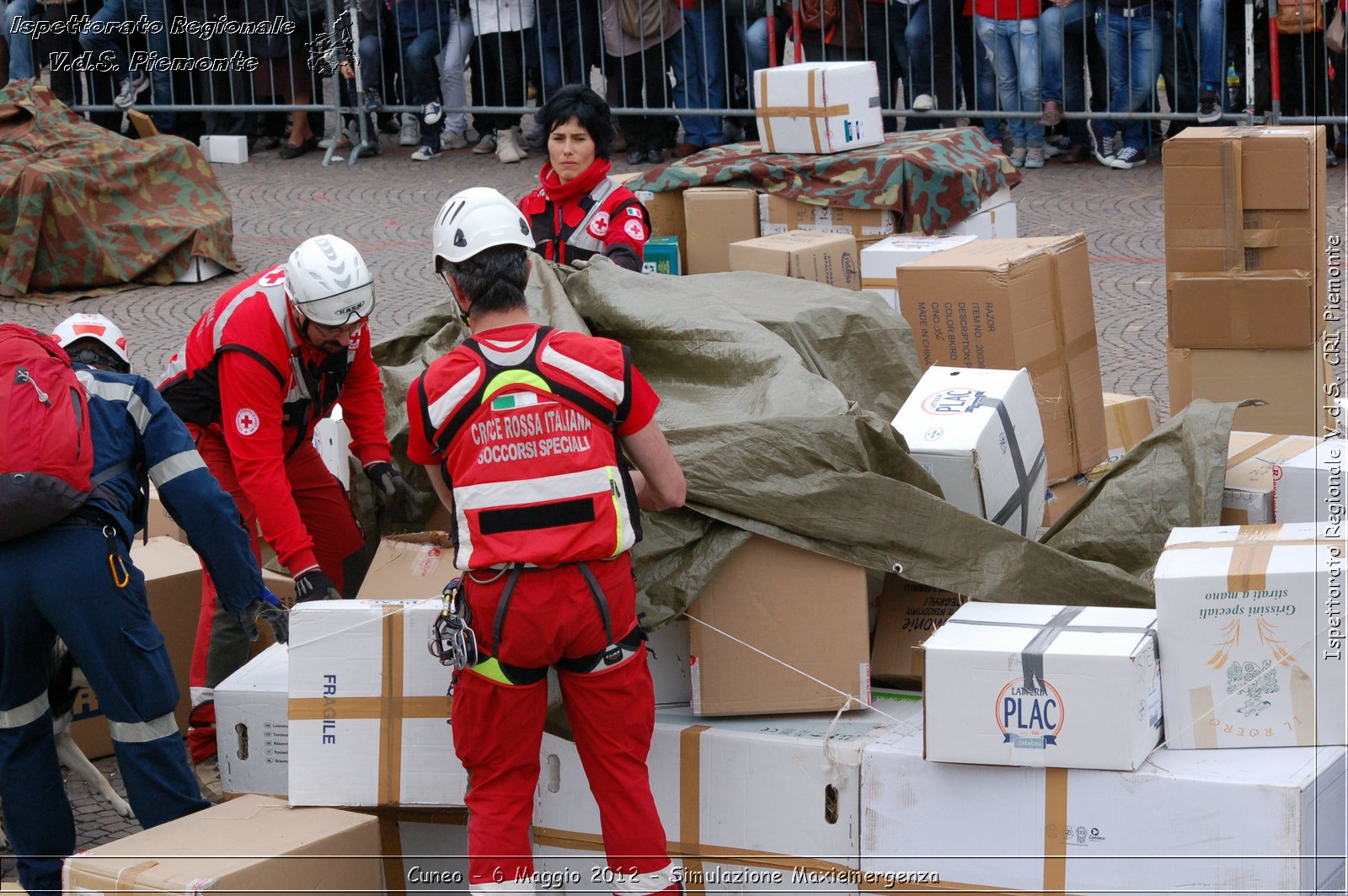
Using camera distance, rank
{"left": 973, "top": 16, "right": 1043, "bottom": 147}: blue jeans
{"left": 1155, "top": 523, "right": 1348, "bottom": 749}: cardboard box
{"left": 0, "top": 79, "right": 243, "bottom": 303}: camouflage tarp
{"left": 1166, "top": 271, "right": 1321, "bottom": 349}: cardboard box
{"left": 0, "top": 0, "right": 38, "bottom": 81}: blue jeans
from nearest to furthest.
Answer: {"left": 1155, "top": 523, "right": 1348, "bottom": 749}: cardboard box < {"left": 1166, "top": 271, "right": 1321, "bottom": 349}: cardboard box < {"left": 0, "top": 79, "right": 243, "bottom": 303}: camouflage tarp < {"left": 973, "top": 16, "right": 1043, "bottom": 147}: blue jeans < {"left": 0, "top": 0, "right": 38, "bottom": 81}: blue jeans

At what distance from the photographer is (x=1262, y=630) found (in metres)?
3.35

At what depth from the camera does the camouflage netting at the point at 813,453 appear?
12.3 ft

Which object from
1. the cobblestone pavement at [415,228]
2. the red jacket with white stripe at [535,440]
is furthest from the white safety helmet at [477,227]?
the cobblestone pavement at [415,228]

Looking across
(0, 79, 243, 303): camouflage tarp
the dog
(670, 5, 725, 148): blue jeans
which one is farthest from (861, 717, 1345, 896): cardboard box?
(670, 5, 725, 148): blue jeans

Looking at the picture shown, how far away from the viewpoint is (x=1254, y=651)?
3357 millimetres

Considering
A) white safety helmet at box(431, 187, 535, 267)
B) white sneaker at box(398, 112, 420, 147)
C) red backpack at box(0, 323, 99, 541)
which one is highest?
white sneaker at box(398, 112, 420, 147)

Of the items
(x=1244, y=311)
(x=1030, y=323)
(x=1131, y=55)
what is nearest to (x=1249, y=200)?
(x=1244, y=311)

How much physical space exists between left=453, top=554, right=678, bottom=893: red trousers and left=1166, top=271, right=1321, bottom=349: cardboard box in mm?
2919

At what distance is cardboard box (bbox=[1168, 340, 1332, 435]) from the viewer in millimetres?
5426

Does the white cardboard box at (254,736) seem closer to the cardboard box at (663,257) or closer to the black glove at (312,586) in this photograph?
the black glove at (312,586)

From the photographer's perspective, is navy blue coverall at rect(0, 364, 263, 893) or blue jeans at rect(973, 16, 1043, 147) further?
blue jeans at rect(973, 16, 1043, 147)

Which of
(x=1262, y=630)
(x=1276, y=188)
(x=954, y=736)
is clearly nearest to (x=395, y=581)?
(x=954, y=736)

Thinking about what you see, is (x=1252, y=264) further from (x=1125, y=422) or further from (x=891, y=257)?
(x=891, y=257)

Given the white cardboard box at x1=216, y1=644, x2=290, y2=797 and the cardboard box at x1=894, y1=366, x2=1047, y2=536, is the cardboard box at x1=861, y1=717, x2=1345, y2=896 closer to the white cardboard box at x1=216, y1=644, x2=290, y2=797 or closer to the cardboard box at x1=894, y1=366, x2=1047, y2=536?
the cardboard box at x1=894, y1=366, x2=1047, y2=536
